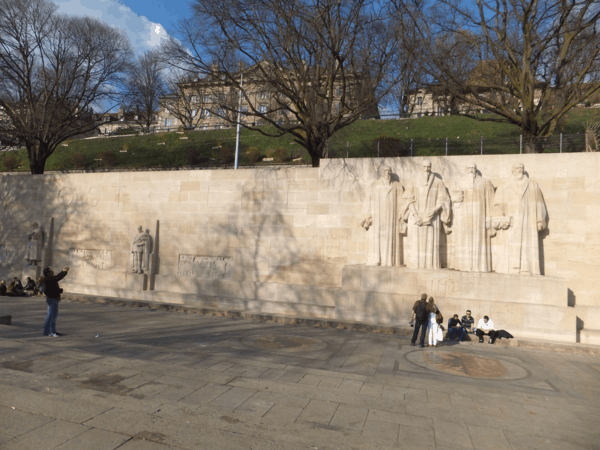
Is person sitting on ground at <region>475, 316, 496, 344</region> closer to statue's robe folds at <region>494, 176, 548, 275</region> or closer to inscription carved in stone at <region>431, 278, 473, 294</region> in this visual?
inscription carved in stone at <region>431, 278, 473, 294</region>

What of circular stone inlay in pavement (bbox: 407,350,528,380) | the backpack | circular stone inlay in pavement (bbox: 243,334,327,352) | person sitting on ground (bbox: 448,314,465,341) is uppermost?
the backpack

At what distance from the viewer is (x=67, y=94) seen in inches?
863

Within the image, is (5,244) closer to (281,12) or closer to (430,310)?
(281,12)

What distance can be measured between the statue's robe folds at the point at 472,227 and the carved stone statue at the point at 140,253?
10.8m

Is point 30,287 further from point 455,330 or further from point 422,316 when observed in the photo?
point 455,330

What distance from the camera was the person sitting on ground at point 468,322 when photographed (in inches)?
425

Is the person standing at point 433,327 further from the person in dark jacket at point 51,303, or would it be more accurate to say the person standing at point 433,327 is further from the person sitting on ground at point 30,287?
the person sitting on ground at point 30,287

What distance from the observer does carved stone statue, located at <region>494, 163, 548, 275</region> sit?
37.9ft

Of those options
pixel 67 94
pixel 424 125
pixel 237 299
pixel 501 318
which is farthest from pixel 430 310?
pixel 424 125

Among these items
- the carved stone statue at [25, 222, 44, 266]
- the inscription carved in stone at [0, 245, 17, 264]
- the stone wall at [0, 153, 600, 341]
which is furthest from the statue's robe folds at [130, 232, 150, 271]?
the inscription carved in stone at [0, 245, 17, 264]

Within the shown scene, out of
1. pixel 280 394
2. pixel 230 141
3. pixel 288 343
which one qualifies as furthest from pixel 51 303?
pixel 230 141

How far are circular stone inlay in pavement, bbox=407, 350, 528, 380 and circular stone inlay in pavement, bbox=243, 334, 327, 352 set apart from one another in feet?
6.88

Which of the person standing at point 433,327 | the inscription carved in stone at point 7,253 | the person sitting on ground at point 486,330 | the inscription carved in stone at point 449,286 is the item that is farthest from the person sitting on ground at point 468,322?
the inscription carved in stone at point 7,253

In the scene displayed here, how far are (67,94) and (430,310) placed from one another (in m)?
21.4
